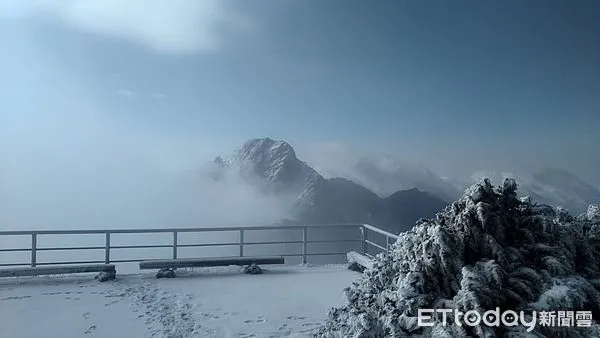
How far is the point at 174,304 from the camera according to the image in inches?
246

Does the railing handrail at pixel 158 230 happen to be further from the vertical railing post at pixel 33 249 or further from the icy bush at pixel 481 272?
the icy bush at pixel 481 272

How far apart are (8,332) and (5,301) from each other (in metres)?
Result: 1.57

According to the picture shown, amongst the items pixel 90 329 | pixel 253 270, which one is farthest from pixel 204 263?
pixel 90 329

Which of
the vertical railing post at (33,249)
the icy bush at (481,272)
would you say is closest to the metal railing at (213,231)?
the vertical railing post at (33,249)

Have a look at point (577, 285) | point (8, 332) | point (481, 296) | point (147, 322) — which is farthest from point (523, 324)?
point (8, 332)

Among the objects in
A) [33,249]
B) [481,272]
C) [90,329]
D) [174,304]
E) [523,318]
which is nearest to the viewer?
[523,318]

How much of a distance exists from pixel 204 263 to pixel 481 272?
626 centimetres

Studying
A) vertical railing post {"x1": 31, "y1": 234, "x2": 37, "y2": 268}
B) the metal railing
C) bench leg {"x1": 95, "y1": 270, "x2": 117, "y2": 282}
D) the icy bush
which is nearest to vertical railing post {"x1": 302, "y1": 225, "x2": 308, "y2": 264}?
the metal railing

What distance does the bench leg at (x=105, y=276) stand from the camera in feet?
24.9

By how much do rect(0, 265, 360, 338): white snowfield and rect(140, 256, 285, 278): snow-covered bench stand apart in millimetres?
177

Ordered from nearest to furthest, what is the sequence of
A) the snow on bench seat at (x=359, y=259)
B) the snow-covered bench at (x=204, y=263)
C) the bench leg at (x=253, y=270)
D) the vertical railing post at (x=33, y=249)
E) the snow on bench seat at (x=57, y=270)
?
the snow on bench seat at (x=57, y=270) < the vertical railing post at (x=33, y=249) < the snow-covered bench at (x=204, y=263) < the snow on bench seat at (x=359, y=259) < the bench leg at (x=253, y=270)

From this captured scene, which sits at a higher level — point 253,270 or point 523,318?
point 523,318

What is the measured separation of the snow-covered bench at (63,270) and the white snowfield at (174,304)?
0.48ft

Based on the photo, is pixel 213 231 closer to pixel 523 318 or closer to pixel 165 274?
pixel 165 274
